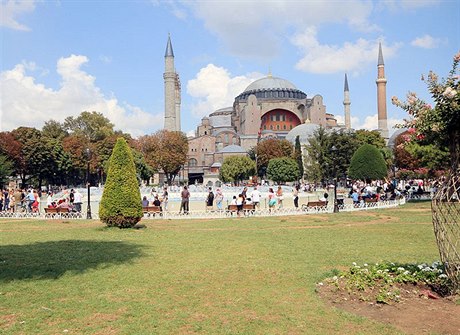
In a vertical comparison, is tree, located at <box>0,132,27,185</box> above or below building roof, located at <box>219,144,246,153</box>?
below

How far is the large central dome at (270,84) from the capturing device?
8706cm

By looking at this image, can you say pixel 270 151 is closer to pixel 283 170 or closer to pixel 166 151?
pixel 283 170

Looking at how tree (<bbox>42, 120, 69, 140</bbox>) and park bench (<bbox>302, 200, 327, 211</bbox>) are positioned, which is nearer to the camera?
park bench (<bbox>302, 200, 327, 211</bbox>)

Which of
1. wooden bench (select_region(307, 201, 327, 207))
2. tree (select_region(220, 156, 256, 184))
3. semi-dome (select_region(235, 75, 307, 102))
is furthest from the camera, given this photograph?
semi-dome (select_region(235, 75, 307, 102))

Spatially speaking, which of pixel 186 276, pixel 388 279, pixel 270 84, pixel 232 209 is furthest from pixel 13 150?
pixel 270 84

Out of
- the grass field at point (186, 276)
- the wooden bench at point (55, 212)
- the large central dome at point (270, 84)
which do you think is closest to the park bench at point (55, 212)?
the wooden bench at point (55, 212)

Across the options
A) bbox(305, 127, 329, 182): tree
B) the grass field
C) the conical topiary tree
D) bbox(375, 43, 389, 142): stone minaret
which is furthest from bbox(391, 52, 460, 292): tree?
bbox(375, 43, 389, 142): stone minaret

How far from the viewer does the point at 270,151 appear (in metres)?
59.6

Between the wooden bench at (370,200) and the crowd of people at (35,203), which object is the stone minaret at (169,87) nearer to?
the crowd of people at (35,203)

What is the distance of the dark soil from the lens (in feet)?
15.8

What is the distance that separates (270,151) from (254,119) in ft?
70.0

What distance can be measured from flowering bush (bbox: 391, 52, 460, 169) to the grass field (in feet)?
8.70

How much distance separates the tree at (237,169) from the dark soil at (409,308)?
52856 mm

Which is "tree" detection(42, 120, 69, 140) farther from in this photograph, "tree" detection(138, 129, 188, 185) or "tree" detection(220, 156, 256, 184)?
"tree" detection(220, 156, 256, 184)
